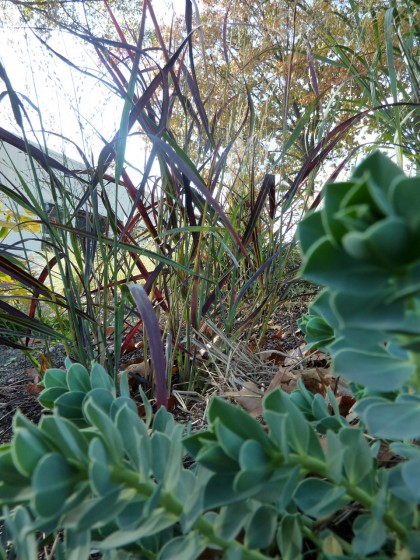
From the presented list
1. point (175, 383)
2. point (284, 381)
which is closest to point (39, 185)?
point (175, 383)

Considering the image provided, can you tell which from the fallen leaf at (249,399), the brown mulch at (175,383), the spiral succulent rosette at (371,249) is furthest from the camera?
the brown mulch at (175,383)

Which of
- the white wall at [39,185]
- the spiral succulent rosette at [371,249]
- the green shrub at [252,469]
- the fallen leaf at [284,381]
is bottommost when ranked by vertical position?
the fallen leaf at [284,381]

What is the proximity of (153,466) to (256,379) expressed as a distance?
2.08ft

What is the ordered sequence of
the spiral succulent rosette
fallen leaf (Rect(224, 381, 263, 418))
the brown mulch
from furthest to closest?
the brown mulch
fallen leaf (Rect(224, 381, 263, 418))
the spiral succulent rosette

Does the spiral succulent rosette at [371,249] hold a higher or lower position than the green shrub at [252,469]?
higher

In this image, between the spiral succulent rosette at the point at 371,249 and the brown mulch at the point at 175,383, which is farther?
the brown mulch at the point at 175,383

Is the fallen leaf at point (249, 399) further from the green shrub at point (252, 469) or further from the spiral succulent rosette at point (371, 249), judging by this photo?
the spiral succulent rosette at point (371, 249)

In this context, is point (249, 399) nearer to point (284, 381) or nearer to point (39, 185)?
point (284, 381)

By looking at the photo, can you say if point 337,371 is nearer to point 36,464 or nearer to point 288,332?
point 36,464

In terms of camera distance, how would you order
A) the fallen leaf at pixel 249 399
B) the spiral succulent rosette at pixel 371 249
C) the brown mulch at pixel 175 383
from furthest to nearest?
the brown mulch at pixel 175 383
the fallen leaf at pixel 249 399
the spiral succulent rosette at pixel 371 249

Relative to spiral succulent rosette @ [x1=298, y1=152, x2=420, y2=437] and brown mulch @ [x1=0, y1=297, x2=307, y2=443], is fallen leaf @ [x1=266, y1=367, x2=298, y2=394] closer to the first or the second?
brown mulch @ [x1=0, y1=297, x2=307, y2=443]

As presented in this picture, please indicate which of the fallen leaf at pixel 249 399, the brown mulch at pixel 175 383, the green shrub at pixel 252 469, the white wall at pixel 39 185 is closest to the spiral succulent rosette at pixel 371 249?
the green shrub at pixel 252 469

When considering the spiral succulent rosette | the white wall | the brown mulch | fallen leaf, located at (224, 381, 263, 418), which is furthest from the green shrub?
the white wall

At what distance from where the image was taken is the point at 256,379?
86 cm
